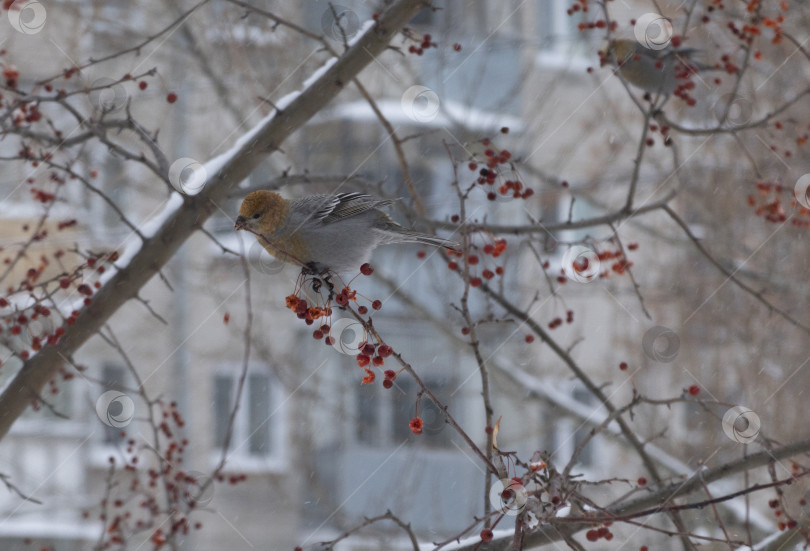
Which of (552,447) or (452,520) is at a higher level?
(552,447)

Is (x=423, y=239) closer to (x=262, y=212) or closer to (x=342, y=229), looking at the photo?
(x=342, y=229)

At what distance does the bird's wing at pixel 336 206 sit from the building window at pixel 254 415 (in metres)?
5.94

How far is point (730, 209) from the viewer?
5.72 meters

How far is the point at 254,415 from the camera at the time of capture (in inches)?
311

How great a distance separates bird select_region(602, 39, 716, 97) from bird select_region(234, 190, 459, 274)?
2.75 feet

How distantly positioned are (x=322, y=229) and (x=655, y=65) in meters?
1.21

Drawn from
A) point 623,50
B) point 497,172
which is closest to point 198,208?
point 497,172

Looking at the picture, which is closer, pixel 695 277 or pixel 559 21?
pixel 695 277

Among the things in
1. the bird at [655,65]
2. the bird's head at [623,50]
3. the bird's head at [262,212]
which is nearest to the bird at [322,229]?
the bird's head at [262,212]

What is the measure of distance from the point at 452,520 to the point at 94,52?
181 inches

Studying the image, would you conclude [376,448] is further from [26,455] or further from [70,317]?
[70,317]

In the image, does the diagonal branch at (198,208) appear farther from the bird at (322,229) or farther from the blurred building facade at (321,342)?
the blurred building facade at (321,342)

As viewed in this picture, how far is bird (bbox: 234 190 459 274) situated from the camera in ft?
5.57

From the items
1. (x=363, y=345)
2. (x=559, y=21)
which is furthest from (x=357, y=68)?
(x=559, y=21)
